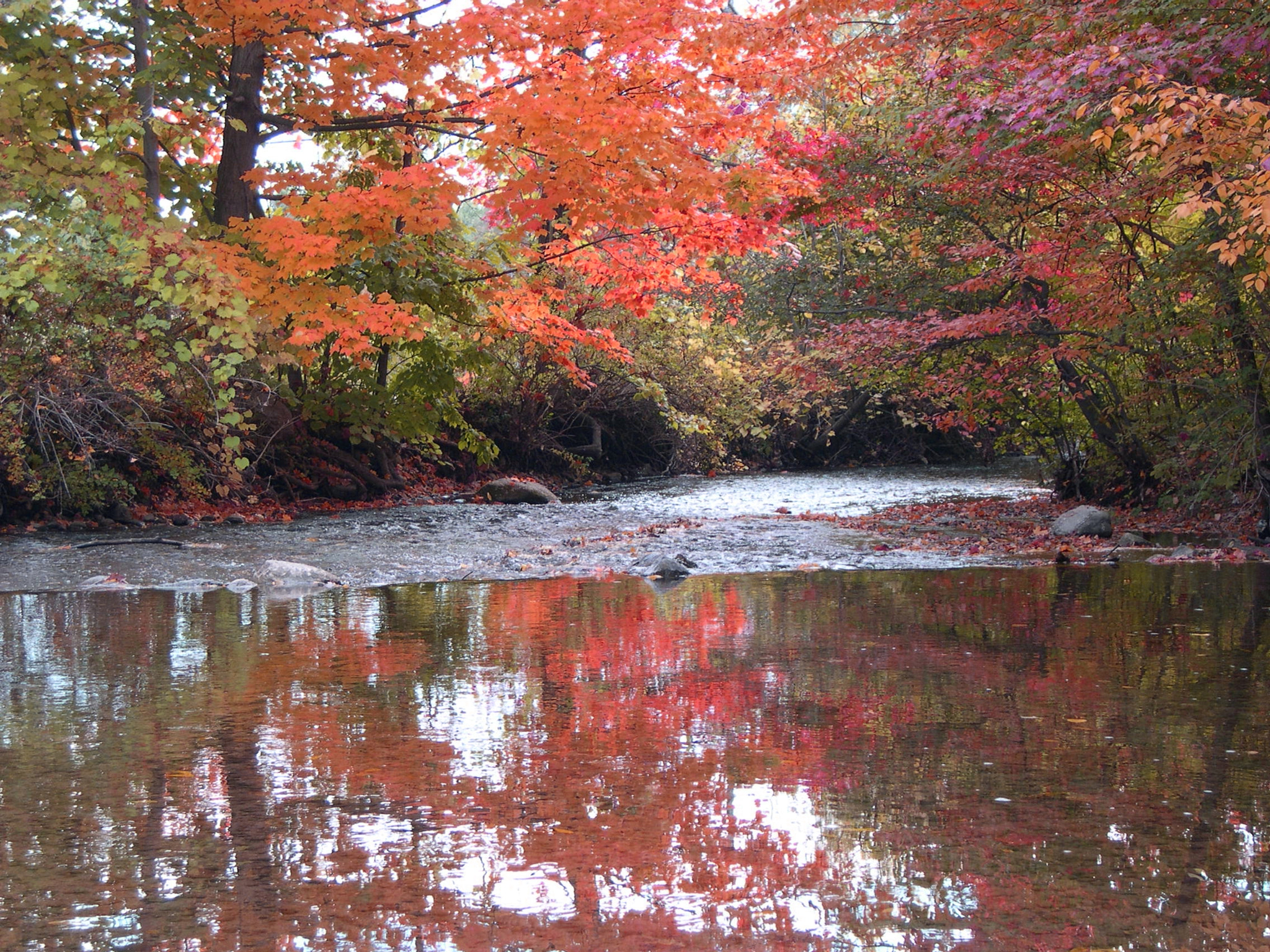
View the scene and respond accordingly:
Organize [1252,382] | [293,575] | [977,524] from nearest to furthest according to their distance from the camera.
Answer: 1. [293,575]
2. [1252,382]
3. [977,524]

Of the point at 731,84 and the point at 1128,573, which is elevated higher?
Result: the point at 731,84

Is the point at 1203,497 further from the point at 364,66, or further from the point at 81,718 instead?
the point at 81,718

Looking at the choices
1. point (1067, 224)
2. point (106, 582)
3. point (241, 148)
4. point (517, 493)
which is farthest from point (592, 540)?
point (517, 493)

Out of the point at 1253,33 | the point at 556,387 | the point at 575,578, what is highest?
the point at 1253,33

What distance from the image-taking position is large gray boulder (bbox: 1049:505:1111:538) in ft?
31.0

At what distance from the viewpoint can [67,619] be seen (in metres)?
5.41

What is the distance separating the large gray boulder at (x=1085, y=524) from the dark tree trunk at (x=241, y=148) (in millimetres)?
8078

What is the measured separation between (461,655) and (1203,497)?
7.55 metres

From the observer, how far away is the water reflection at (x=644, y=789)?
177 cm

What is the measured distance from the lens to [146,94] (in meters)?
8.46

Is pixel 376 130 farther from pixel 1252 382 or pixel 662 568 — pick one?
pixel 1252 382

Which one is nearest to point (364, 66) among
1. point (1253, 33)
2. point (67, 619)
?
point (67, 619)

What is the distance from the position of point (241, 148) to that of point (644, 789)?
9.35 metres

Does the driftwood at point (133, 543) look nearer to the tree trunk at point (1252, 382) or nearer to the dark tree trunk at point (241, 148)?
A: the dark tree trunk at point (241, 148)
